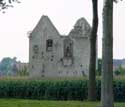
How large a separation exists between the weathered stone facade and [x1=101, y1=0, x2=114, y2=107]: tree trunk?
5355cm

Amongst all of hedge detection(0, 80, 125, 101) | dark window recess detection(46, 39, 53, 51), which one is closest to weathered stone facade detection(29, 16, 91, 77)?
dark window recess detection(46, 39, 53, 51)

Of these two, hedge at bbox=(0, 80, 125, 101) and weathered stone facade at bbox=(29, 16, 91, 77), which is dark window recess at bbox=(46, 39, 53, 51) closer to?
weathered stone facade at bbox=(29, 16, 91, 77)

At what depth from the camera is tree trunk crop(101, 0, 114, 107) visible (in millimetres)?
11781

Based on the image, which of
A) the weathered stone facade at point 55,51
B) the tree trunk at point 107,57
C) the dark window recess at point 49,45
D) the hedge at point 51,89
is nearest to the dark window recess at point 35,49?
the weathered stone facade at point 55,51

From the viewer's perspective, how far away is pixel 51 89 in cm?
4003

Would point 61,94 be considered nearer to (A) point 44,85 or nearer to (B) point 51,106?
(A) point 44,85

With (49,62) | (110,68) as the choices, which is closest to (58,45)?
(49,62)

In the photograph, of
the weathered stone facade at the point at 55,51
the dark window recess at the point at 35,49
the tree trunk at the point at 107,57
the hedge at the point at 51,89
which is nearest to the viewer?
the tree trunk at the point at 107,57

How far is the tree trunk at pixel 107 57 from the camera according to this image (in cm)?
1178

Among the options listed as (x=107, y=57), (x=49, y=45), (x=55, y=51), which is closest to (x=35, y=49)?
(x=49, y=45)

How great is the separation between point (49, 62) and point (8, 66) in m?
23.3

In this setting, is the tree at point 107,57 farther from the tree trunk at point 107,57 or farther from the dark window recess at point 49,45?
the dark window recess at point 49,45

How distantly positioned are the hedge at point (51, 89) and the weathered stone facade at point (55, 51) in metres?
24.1

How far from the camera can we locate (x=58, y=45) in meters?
70.2
